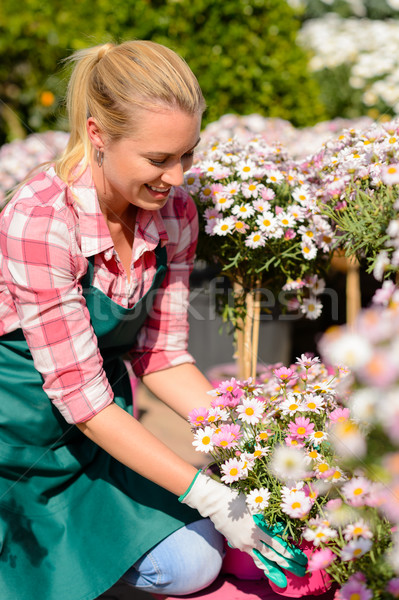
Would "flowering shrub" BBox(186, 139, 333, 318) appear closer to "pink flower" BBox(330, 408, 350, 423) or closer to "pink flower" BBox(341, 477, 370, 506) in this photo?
"pink flower" BBox(330, 408, 350, 423)

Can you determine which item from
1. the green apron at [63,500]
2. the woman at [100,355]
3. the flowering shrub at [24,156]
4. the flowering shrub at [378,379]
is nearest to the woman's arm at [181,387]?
the woman at [100,355]

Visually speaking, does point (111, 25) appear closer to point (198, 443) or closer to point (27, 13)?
point (27, 13)

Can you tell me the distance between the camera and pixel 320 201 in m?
1.63

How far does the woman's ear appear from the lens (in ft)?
4.65

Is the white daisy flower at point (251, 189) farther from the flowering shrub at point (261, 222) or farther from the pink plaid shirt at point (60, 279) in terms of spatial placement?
the pink plaid shirt at point (60, 279)

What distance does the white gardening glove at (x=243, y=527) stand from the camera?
131 centimetres

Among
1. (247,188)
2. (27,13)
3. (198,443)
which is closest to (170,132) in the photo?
(247,188)

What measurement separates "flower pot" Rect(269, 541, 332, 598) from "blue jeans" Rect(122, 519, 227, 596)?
0.20 meters

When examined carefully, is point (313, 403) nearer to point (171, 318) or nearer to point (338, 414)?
point (338, 414)

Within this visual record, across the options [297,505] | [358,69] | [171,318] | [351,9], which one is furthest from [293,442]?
[351,9]

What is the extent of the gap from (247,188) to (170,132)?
395 millimetres

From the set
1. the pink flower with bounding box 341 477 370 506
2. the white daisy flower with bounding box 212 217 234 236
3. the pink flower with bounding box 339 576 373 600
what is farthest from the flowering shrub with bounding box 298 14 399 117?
the pink flower with bounding box 339 576 373 600

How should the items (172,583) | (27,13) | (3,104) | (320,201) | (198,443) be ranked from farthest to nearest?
1. (3,104)
2. (27,13)
3. (320,201)
4. (172,583)
5. (198,443)

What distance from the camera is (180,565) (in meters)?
1.46
